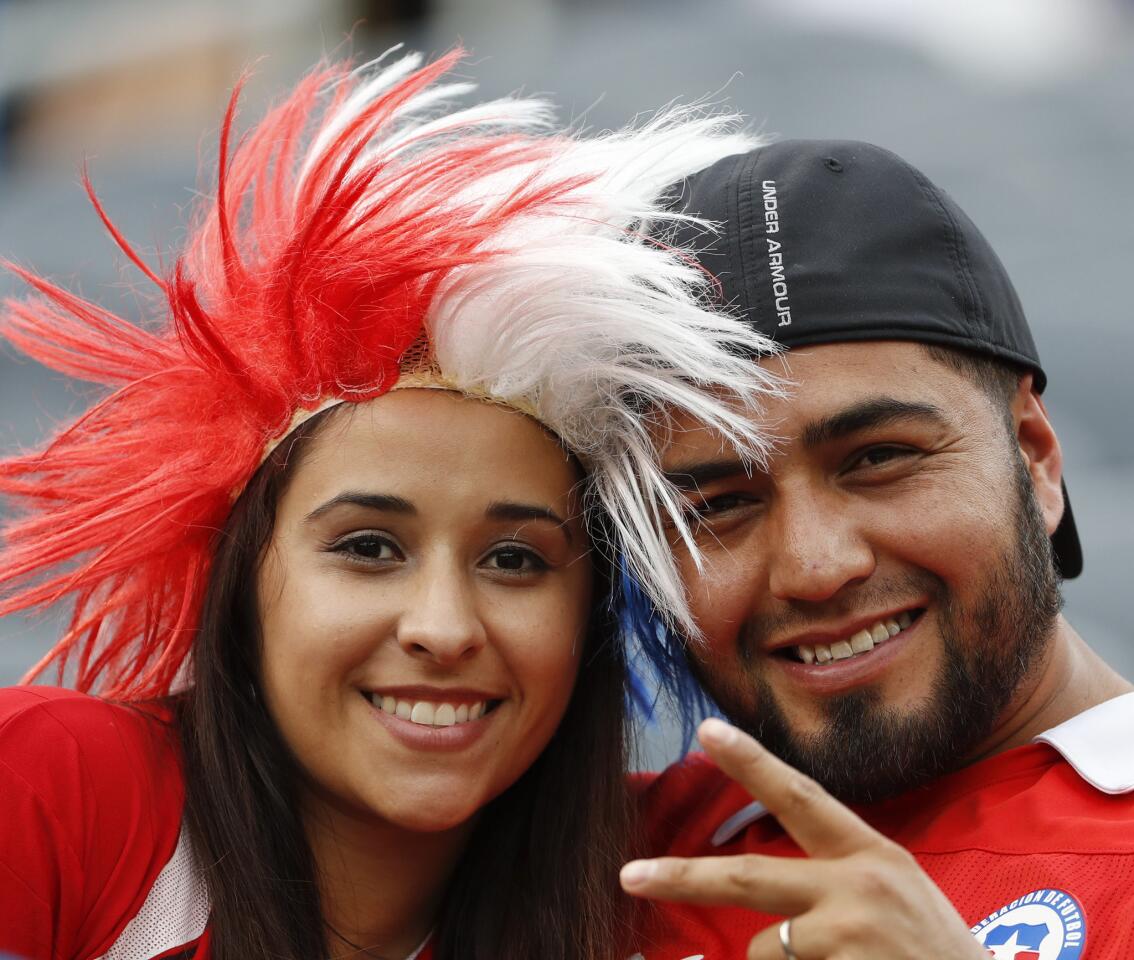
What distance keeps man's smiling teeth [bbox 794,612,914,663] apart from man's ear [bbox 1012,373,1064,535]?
0.34m

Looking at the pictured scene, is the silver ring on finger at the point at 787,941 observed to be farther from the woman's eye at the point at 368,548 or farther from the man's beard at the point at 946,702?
the woman's eye at the point at 368,548

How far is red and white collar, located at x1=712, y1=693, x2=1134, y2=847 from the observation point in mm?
1845

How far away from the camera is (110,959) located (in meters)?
1.88

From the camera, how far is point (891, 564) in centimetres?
198

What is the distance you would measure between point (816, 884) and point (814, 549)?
0.62 m

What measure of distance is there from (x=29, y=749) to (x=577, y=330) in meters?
0.92

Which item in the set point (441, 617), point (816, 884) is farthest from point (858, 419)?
point (816, 884)

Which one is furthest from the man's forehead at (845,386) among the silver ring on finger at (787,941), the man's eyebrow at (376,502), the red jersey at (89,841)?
the red jersey at (89,841)

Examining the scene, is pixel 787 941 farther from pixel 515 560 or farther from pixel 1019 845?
pixel 515 560

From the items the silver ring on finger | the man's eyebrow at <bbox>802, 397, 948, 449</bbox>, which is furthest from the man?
the silver ring on finger

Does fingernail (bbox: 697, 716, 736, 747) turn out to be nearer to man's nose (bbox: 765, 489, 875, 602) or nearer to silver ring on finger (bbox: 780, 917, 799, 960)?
silver ring on finger (bbox: 780, 917, 799, 960)

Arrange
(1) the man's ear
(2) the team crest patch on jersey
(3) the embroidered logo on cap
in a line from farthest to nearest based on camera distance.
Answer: (1) the man's ear < (3) the embroidered logo on cap < (2) the team crest patch on jersey

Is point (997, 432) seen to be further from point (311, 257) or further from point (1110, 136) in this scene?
point (1110, 136)

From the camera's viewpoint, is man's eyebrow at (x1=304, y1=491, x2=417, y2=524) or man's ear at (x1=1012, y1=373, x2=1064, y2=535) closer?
man's eyebrow at (x1=304, y1=491, x2=417, y2=524)
